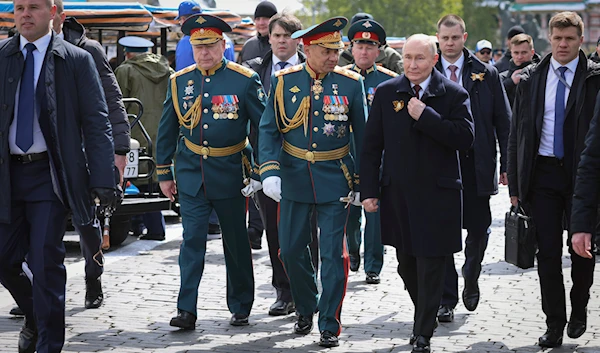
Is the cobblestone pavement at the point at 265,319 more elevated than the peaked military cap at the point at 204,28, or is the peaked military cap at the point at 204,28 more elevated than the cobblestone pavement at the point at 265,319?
→ the peaked military cap at the point at 204,28

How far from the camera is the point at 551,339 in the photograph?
7672mm

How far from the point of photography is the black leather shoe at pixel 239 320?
27.1 ft

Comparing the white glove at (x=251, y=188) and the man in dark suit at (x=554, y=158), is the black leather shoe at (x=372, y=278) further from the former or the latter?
the man in dark suit at (x=554, y=158)

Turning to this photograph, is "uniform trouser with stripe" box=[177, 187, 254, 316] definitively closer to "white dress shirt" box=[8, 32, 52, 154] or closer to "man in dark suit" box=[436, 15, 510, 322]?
"man in dark suit" box=[436, 15, 510, 322]

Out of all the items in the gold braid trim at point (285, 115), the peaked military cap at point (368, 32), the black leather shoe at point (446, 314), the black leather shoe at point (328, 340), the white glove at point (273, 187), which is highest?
the peaked military cap at point (368, 32)

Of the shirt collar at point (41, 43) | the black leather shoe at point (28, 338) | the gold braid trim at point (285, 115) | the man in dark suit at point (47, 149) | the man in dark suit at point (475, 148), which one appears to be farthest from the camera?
the man in dark suit at point (475, 148)

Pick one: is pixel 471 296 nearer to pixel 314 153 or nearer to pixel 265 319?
pixel 265 319

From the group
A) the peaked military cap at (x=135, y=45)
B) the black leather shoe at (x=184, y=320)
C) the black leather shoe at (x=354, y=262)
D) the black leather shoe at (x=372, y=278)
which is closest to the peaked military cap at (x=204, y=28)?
the black leather shoe at (x=184, y=320)

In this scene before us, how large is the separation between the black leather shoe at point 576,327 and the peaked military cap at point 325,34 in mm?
2261

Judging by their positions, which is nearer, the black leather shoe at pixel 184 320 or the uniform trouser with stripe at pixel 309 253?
the uniform trouser with stripe at pixel 309 253

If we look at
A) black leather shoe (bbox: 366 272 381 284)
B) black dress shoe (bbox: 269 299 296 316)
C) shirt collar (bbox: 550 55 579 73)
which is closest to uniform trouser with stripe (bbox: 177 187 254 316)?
black dress shoe (bbox: 269 299 296 316)

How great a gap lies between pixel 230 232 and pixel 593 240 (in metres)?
2.66

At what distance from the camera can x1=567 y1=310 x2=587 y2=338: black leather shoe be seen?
782 cm

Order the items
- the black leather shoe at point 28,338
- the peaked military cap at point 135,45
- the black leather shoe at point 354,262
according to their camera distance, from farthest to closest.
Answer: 1. the peaked military cap at point 135,45
2. the black leather shoe at point 354,262
3. the black leather shoe at point 28,338
